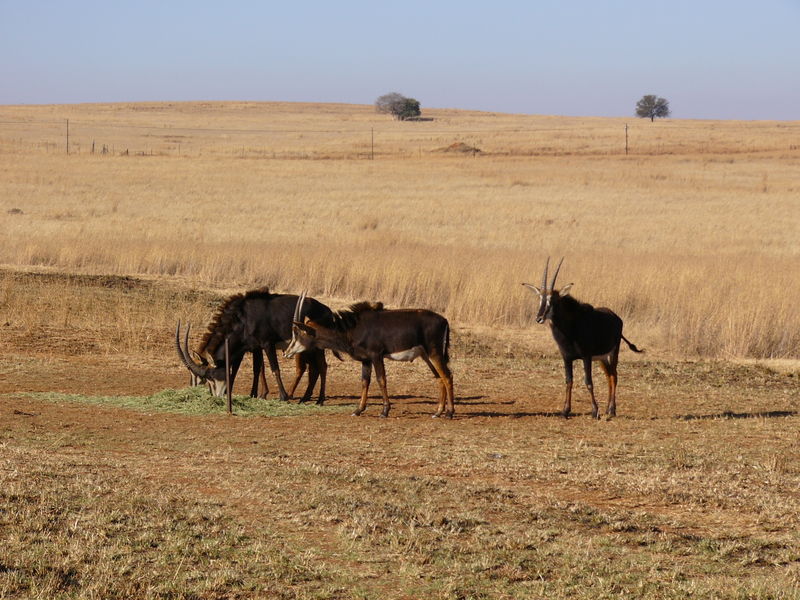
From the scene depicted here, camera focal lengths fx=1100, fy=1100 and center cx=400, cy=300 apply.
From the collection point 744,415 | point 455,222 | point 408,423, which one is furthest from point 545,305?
point 455,222

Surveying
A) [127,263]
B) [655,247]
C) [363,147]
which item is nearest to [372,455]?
[127,263]

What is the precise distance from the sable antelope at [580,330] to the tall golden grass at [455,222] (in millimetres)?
6970

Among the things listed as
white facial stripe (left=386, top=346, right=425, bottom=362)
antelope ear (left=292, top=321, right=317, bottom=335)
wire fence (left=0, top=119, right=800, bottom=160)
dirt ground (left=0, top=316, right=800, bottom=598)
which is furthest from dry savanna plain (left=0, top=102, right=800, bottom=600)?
wire fence (left=0, top=119, right=800, bottom=160)

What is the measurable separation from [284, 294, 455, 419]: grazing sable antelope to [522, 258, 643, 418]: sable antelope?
127 centimetres

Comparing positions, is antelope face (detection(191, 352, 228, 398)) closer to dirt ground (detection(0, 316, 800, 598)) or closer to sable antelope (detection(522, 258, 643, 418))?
dirt ground (detection(0, 316, 800, 598))

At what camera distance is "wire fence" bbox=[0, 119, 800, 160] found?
8112 cm

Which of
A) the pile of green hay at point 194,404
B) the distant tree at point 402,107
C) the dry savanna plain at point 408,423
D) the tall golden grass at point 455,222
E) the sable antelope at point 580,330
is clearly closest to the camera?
the dry savanna plain at point 408,423

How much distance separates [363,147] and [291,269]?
59.8 meters

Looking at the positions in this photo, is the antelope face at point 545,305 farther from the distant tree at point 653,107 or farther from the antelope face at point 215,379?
the distant tree at point 653,107

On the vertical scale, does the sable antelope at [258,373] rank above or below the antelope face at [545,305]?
below

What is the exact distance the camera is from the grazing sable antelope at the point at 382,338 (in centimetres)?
1319

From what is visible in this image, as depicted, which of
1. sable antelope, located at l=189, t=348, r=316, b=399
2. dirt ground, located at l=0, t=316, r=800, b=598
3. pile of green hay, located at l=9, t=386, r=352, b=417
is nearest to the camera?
dirt ground, located at l=0, t=316, r=800, b=598

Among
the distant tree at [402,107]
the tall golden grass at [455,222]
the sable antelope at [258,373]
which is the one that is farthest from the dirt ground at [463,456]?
the distant tree at [402,107]

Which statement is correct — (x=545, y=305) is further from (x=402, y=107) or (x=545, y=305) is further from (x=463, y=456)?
(x=402, y=107)
